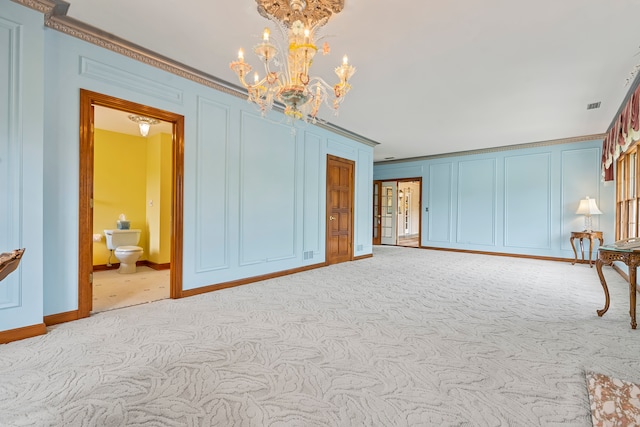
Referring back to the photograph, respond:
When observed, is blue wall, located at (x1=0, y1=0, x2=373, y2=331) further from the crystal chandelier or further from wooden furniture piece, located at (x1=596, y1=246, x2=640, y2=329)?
wooden furniture piece, located at (x1=596, y1=246, x2=640, y2=329)

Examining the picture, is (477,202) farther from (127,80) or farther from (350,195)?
(127,80)

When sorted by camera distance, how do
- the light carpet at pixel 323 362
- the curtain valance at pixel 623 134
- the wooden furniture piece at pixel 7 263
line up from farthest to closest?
the curtain valance at pixel 623 134
the light carpet at pixel 323 362
the wooden furniture piece at pixel 7 263

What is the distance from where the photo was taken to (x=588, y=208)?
5.96 m

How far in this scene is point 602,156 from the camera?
20.2 feet

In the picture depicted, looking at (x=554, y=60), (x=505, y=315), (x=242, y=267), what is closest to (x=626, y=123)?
(x=554, y=60)

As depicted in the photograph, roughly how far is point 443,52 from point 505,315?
2.81m

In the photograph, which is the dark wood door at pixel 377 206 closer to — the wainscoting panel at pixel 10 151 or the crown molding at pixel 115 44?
the crown molding at pixel 115 44

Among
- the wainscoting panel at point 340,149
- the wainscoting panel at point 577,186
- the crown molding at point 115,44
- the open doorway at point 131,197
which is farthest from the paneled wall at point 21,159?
the wainscoting panel at point 577,186

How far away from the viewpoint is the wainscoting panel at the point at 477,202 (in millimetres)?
7789

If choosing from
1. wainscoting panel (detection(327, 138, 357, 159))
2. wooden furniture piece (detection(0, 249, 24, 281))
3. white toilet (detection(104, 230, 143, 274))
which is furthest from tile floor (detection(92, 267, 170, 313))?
wainscoting panel (detection(327, 138, 357, 159))

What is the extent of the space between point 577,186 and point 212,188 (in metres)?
7.52

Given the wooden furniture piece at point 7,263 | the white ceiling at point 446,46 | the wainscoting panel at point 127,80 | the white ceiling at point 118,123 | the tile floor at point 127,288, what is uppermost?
the white ceiling at point 446,46

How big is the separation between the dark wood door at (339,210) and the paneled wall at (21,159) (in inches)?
169

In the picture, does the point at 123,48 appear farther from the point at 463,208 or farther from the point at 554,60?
the point at 463,208
